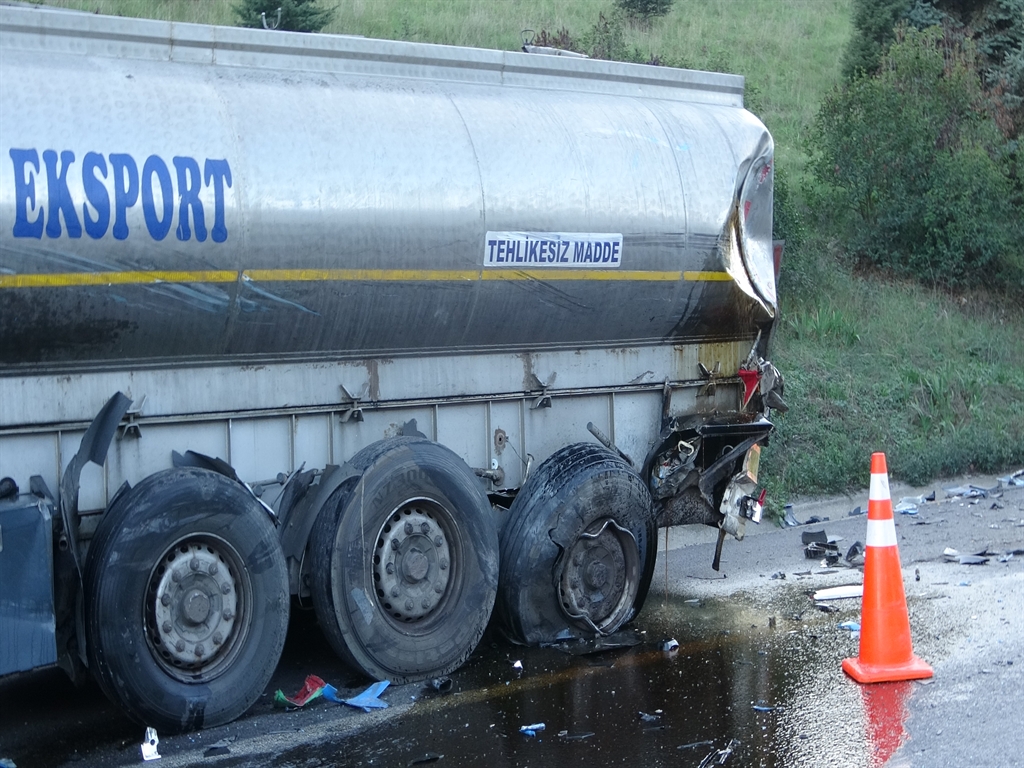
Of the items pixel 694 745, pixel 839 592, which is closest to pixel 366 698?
pixel 694 745

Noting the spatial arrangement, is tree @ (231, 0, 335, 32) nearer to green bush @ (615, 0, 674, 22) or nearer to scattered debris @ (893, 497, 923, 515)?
scattered debris @ (893, 497, 923, 515)

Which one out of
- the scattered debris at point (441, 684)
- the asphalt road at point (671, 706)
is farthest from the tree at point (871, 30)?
the scattered debris at point (441, 684)

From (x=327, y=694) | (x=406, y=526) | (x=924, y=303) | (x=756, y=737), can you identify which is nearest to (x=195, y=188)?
(x=406, y=526)

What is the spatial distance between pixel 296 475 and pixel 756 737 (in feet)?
8.70

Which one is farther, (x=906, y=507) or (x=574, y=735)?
(x=906, y=507)

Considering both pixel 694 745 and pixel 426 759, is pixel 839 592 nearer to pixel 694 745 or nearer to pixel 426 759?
pixel 694 745

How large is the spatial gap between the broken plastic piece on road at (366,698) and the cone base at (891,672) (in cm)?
250

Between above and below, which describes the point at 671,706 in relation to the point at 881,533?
below

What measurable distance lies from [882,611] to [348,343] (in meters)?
3.19

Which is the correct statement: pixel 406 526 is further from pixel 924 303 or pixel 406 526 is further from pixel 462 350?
pixel 924 303

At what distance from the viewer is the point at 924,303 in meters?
17.0

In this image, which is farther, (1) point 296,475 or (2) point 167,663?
(1) point 296,475

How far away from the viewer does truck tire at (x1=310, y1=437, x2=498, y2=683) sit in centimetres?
586

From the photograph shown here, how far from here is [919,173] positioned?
56.3ft
